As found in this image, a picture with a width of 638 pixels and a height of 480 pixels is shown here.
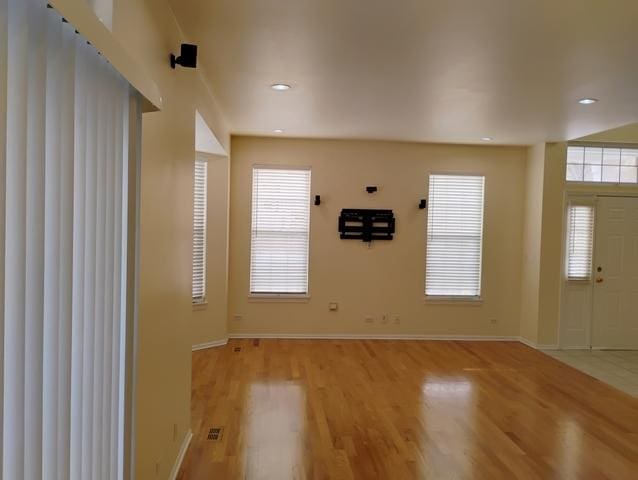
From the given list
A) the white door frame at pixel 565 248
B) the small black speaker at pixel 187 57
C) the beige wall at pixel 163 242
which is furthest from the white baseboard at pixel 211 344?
the white door frame at pixel 565 248

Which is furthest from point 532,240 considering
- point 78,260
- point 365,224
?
point 78,260

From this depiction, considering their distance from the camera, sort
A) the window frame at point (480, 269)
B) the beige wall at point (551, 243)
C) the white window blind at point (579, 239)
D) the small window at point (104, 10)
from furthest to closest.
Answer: the window frame at point (480, 269)
the white window blind at point (579, 239)
the beige wall at point (551, 243)
the small window at point (104, 10)

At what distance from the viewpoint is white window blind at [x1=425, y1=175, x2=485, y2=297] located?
655 centimetres

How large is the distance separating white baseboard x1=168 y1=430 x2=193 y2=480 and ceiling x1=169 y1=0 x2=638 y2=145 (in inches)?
107

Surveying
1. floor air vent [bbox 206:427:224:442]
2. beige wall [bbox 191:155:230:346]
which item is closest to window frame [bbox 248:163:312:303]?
beige wall [bbox 191:155:230:346]

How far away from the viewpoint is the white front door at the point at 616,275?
246 inches

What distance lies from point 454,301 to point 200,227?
149 inches

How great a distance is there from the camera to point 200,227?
224 inches

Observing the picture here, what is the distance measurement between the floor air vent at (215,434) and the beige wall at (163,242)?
0.70 ft

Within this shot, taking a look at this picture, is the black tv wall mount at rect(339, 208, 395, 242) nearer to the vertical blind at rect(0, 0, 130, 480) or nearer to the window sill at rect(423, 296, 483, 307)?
the window sill at rect(423, 296, 483, 307)

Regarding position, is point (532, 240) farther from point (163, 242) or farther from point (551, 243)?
point (163, 242)

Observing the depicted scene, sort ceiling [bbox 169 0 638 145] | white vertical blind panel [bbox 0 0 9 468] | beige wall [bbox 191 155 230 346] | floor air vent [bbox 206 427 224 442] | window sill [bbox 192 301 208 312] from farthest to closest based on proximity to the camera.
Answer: beige wall [bbox 191 155 230 346], window sill [bbox 192 301 208 312], floor air vent [bbox 206 427 224 442], ceiling [bbox 169 0 638 145], white vertical blind panel [bbox 0 0 9 468]

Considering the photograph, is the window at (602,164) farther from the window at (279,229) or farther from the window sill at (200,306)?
the window sill at (200,306)

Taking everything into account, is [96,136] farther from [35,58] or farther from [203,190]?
[203,190]
